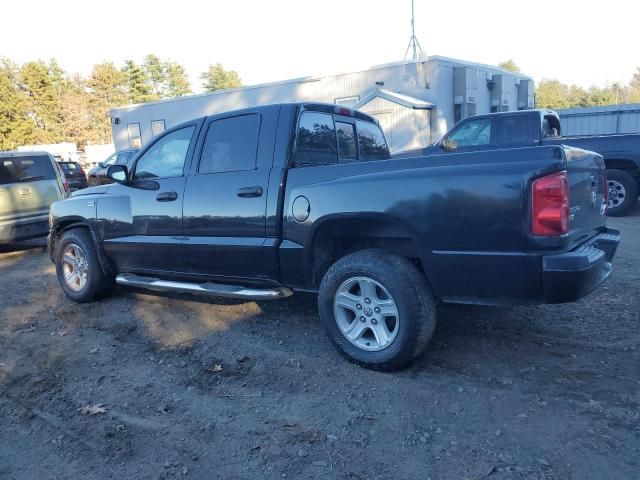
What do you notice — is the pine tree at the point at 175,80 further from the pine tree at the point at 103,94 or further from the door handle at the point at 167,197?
the door handle at the point at 167,197

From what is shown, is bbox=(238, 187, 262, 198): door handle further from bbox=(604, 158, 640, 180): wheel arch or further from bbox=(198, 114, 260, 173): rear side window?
bbox=(604, 158, 640, 180): wheel arch

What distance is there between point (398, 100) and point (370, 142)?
11.8 meters

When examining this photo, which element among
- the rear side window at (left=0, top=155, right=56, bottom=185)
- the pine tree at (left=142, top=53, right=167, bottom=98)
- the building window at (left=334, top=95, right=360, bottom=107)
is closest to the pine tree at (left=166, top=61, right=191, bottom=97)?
the pine tree at (left=142, top=53, right=167, bottom=98)

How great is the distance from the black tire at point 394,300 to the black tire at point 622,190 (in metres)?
7.41

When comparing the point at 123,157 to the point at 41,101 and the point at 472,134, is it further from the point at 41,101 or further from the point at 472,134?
the point at 41,101

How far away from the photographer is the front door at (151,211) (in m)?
4.73

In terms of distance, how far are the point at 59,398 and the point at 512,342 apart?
3281 mm

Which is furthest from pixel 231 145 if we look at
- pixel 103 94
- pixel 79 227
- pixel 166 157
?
pixel 103 94

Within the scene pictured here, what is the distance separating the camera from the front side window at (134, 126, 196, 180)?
15.7 ft

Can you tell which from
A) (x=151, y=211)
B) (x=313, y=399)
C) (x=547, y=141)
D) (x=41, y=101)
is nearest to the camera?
(x=313, y=399)

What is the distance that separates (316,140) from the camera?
438 centimetres

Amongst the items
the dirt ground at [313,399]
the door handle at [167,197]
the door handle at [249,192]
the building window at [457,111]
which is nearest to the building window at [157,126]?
the building window at [457,111]

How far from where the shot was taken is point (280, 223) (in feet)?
13.1

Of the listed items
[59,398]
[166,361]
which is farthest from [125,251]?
[59,398]
